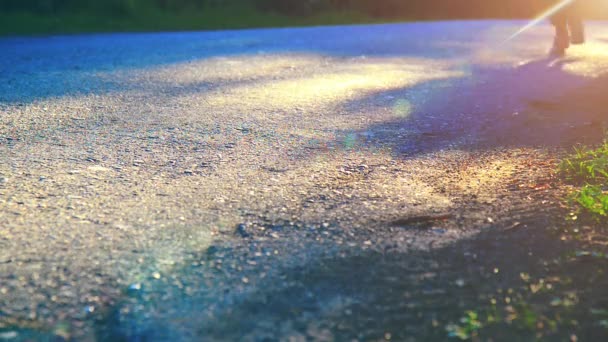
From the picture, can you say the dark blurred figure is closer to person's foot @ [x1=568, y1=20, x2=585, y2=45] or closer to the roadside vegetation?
person's foot @ [x1=568, y1=20, x2=585, y2=45]

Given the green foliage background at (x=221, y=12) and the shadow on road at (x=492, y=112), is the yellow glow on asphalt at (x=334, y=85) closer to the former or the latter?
the shadow on road at (x=492, y=112)

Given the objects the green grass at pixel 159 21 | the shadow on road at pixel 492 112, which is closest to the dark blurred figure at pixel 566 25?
the shadow on road at pixel 492 112

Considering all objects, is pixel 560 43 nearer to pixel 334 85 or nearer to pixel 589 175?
pixel 334 85

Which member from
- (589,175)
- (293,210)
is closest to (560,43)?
(589,175)

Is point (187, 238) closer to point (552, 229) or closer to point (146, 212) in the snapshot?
point (146, 212)

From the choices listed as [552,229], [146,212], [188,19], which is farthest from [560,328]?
[188,19]

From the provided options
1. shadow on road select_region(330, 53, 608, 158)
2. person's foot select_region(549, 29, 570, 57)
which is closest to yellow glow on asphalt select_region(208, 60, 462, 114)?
shadow on road select_region(330, 53, 608, 158)

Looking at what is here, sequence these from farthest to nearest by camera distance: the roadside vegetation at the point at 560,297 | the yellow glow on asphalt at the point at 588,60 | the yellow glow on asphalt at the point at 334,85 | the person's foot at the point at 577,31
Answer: the person's foot at the point at 577,31 < the yellow glow on asphalt at the point at 588,60 < the yellow glow on asphalt at the point at 334,85 < the roadside vegetation at the point at 560,297
